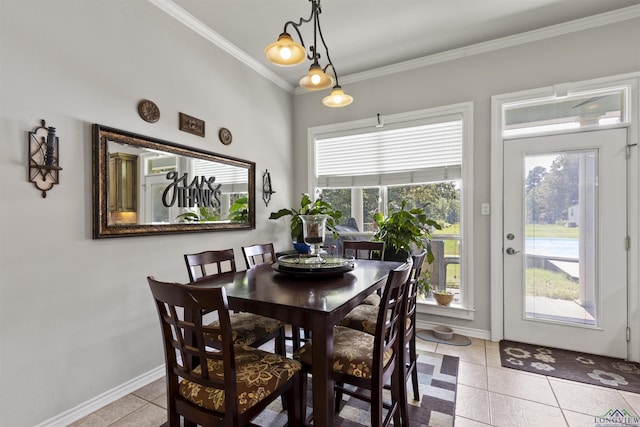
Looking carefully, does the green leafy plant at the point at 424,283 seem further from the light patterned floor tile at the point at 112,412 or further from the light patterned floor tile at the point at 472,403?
the light patterned floor tile at the point at 112,412

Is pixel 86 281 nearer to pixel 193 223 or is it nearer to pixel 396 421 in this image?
pixel 193 223

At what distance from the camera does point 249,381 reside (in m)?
1.28

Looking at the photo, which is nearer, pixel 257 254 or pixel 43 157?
pixel 43 157

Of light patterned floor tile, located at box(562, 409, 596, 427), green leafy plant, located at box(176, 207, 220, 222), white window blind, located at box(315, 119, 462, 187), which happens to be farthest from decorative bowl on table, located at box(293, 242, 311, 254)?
light patterned floor tile, located at box(562, 409, 596, 427)

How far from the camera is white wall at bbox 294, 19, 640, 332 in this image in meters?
2.69

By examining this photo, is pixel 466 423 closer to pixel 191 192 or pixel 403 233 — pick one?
pixel 403 233

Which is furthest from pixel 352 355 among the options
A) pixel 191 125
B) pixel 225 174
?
pixel 191 125

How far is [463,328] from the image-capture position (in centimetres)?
322

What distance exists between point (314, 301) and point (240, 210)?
207cm

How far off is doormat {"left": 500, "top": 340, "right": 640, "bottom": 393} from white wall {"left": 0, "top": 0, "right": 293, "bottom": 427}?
301cm

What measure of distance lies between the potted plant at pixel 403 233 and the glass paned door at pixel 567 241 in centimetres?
77

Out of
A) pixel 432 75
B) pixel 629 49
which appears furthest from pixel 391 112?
pixel 629 49

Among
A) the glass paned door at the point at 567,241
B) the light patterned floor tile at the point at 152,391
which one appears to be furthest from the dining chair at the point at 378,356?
the glass paned door at the point at 567,241

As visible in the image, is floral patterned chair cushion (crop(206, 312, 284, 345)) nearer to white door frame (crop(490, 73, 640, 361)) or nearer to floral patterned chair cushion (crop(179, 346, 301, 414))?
floral patterned chair cushion (crop(179, 346, 301, 414))
